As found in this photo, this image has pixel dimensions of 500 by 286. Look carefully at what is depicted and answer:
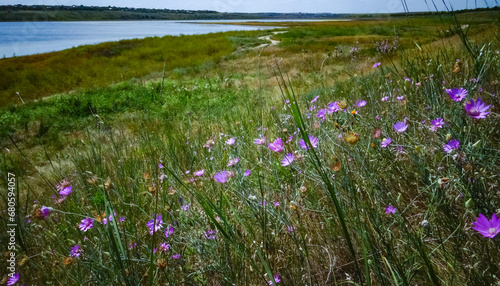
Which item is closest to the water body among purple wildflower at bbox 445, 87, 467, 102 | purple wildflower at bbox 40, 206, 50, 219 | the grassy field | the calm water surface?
the calm water surface

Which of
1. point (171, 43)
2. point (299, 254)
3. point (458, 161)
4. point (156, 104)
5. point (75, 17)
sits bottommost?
point (156, 104)

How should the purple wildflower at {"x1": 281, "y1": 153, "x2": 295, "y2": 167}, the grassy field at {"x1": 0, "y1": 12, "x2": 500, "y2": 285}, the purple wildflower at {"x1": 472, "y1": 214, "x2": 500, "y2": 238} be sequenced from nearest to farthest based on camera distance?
the purple wildflower at {"x1": 472, "y1": 214, "x2": 500, "y2": 238} < the grassy field at {"x1": 0, "y1": 12, "x2": 500, "y2": 285} < the purple wildflower at {"x1": 281, "y1": 153, "x2": 295, "y2": 167}

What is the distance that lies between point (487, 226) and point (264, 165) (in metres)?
1.27

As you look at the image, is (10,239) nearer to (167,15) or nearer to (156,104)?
(156,104)

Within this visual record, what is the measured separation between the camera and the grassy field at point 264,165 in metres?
0.87

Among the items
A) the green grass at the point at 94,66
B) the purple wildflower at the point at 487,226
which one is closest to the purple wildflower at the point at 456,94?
the purple wildflower at the point at 487,226

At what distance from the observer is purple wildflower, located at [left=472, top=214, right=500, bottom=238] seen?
598mm

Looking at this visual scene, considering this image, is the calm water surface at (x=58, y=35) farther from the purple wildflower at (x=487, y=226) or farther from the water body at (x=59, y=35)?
the purple wildflower at (x=487, y=226)

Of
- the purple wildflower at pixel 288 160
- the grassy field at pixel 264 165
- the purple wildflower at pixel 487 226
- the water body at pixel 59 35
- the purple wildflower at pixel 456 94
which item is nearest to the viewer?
the purple wildflower at pixel 487 226

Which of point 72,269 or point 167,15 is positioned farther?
point 167,15

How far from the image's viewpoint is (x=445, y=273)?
2.82 ft

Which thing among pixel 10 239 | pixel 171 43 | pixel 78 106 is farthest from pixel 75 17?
pixel 10 239

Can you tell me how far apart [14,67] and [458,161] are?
2555cm

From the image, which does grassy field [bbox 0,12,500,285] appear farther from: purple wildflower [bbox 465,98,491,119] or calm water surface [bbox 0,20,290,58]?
calm water surface [bbox 0,20,290,58]
